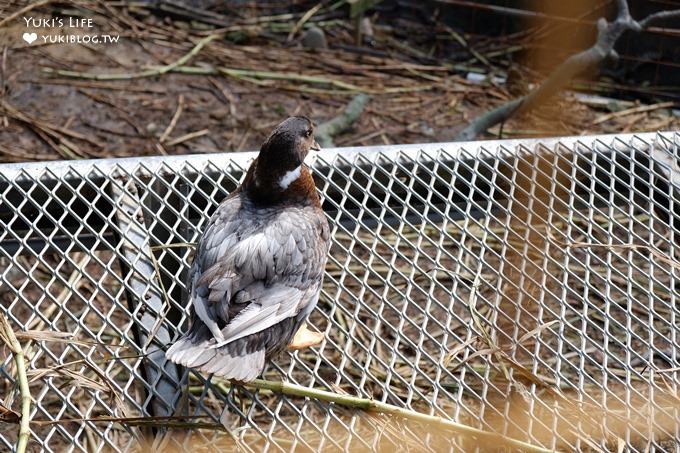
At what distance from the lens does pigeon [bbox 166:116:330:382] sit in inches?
90.3

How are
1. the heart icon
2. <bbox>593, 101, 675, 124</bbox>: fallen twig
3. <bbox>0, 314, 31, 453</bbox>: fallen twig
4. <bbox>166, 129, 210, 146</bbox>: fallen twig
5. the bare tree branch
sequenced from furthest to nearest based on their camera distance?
the heart icon < <bbox>593, 101, 675, 124</bbox>: fallen twig < <bbox>166, 129, 210, 146</bbox>: fallen twig < the bare tree branch < <bbox>0, 314, 31, 453</bbox>: fallen twig

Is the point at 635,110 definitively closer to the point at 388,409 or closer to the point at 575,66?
the point at 575,66

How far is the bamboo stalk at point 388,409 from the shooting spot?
2.03 metres

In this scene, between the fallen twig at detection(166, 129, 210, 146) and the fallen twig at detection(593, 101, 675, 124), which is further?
the fallen twig at detection(593, 101, 675, 124)

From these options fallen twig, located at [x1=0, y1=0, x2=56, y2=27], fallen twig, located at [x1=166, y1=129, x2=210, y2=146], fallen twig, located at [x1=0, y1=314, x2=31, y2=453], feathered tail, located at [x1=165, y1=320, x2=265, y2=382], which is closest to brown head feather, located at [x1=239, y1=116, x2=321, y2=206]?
feathered tail, located at [x1=165, y1=320, x2=265, y2=382]

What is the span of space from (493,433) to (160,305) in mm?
971

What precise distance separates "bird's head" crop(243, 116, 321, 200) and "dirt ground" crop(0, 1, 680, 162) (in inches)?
82.5

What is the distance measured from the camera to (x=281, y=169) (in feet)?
9.36

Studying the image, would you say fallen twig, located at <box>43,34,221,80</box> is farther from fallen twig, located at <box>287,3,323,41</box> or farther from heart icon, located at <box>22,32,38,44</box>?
fallen twig, located at <box>287,3,323,41</box>

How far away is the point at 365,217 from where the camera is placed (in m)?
2.74

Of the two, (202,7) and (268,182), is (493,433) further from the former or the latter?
(202,7)

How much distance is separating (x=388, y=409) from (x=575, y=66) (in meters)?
3.27

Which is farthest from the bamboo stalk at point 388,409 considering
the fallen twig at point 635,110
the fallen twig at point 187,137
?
the fallen twig at point 635,110

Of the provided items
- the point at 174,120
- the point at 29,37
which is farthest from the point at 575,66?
the point at 29,37
